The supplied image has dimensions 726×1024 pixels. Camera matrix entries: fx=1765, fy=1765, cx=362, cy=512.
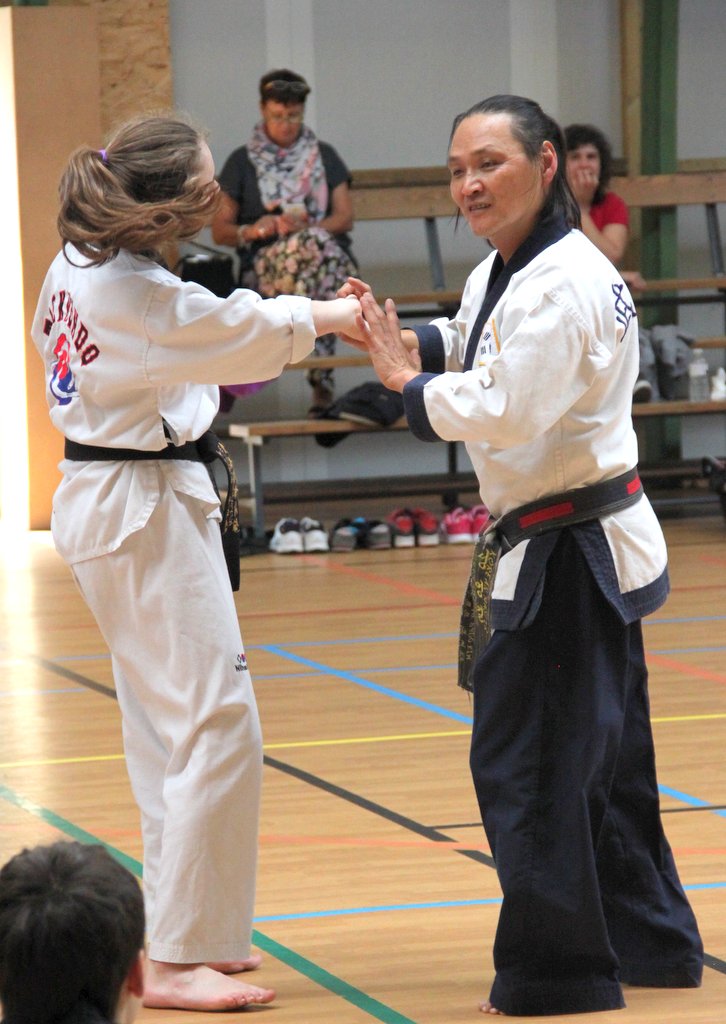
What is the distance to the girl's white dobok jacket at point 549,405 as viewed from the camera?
2.89 metres

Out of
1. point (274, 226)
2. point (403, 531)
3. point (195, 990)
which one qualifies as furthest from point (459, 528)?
point (195, 990)

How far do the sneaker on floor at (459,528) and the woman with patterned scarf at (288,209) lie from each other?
1.04m

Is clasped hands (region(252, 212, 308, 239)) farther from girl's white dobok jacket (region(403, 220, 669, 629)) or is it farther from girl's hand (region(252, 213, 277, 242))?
girl's white dobok jacket (region(403, 220, 669, 629))

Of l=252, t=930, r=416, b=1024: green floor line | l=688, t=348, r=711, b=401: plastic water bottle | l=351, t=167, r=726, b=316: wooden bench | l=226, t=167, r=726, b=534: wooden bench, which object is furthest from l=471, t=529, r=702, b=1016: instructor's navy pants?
l=351, t=167, r=726, b=316: wooden bench

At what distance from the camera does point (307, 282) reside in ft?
32.6

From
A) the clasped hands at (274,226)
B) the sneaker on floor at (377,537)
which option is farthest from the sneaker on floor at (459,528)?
the clasped hands at (274,226)

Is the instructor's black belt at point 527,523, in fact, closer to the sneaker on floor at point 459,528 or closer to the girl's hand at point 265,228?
the sneaker on floor at point 459,528

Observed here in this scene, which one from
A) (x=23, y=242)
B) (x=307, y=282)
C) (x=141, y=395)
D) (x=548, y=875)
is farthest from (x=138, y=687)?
(x=23, y=242)

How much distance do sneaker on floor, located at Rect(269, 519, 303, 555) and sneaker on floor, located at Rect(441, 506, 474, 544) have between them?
33.9 inches

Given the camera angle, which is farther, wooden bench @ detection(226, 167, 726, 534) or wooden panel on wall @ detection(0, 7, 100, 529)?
wooden bench @ detection(226, 167, 726, 534)

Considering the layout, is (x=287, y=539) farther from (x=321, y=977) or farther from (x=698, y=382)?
(x=321, y=977)

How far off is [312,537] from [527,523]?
6.67 meters

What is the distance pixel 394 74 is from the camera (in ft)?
39.3

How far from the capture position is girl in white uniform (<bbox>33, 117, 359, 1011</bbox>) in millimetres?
2986
